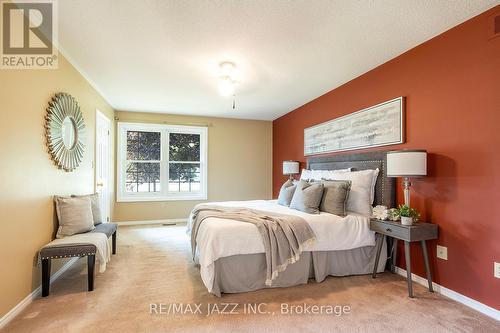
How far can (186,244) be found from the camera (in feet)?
13.5

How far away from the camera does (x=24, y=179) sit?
219cm

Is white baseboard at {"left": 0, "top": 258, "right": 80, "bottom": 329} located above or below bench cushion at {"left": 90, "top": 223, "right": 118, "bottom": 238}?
below

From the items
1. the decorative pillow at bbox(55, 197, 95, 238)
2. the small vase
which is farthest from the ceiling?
the small vase

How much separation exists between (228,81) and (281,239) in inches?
82.0

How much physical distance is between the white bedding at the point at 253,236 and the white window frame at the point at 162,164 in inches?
139

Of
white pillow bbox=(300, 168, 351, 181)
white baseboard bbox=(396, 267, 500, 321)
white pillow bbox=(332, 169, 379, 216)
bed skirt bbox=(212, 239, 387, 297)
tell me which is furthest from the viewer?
white pillow bbox=(300, 168, 351, 181)

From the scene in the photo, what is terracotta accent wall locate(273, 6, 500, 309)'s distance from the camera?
2125 mm

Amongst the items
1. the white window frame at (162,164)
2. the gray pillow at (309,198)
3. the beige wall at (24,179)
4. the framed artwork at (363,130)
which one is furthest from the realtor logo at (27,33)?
the framed artwork at (363,130)

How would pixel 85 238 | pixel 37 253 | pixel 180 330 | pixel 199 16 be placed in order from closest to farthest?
pixel 180 330, pixel 199 16, pixel 37 253, pixel 85 238

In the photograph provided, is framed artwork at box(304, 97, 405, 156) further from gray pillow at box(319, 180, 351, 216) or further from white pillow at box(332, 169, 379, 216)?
gray pillow at box(319, 180, 351, 216)

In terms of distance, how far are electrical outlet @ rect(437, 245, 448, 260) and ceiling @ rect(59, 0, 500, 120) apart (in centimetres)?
210

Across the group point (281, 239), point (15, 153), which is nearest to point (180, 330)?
point (281, 239)

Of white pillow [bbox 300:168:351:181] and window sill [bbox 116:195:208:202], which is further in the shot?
window sill [bbox 116:195:208:202]

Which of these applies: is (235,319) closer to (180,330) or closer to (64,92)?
(180,330)
